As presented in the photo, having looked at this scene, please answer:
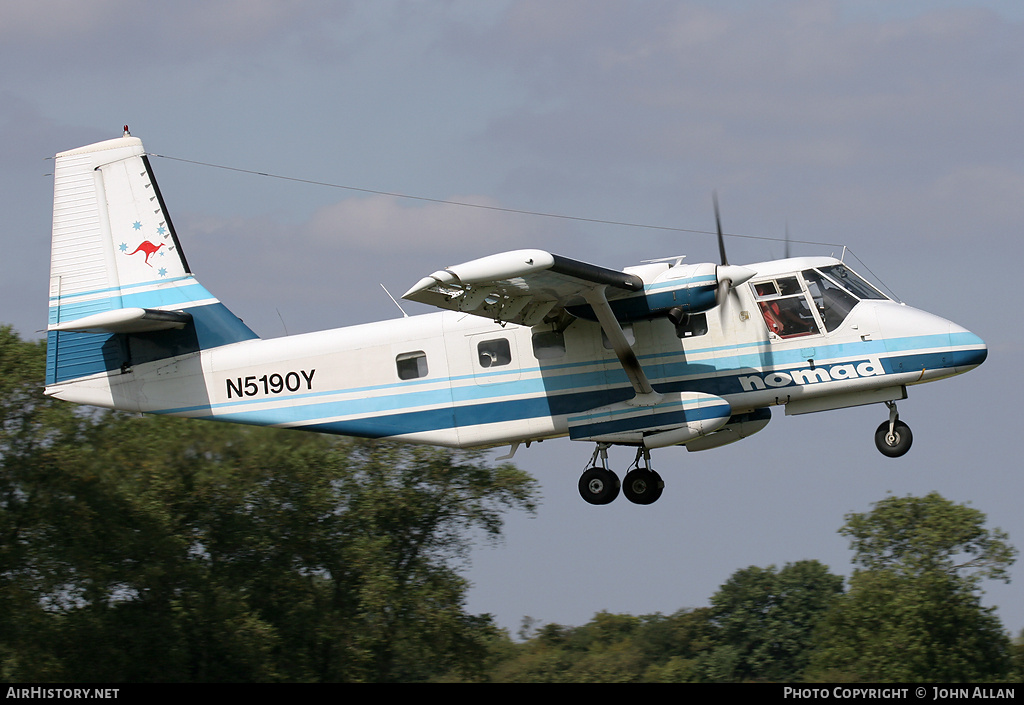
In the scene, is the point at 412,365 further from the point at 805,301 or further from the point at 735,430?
the point at 805,301

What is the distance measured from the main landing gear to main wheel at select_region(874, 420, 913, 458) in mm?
2746

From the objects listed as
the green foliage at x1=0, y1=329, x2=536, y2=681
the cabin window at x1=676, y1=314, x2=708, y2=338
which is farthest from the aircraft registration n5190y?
the green foliage at x1=0, y1=329, x2=536, y2=681

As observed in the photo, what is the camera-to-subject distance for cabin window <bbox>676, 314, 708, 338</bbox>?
573 inches

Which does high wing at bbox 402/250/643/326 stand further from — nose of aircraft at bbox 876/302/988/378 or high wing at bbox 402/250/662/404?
nose of aircraft at bbox 876/302/988/378

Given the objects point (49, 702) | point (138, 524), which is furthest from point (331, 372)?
point (138, 524)

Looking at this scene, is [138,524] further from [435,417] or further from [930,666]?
[930,666]

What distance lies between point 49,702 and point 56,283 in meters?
7.25

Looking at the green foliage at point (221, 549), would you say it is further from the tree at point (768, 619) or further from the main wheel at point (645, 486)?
the tree at point (768, 619)

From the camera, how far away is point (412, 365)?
50.1 ft

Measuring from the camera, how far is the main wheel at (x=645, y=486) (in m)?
15.3

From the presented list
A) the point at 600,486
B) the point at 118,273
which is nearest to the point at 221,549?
the point at 118,273

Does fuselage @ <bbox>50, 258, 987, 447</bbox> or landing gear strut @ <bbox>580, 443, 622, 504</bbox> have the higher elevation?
fuselage @ <bbox>50, 258, 987, 447</bbox>

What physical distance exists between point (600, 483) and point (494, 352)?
2.15 m

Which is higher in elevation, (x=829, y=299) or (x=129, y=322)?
(x=129, y=322)
